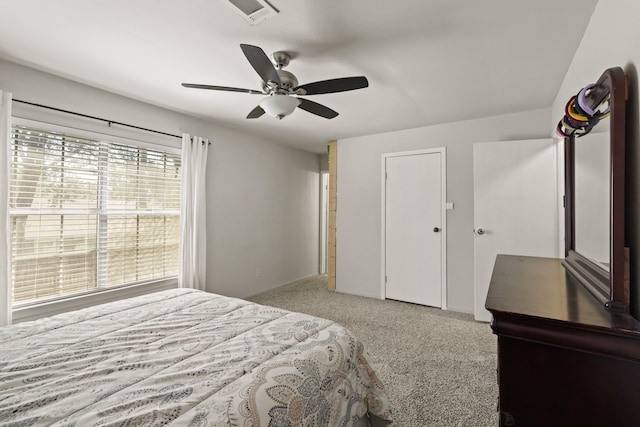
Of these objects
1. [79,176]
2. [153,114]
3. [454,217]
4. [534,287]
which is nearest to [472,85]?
[454,217]

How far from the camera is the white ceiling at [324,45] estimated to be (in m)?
1.57

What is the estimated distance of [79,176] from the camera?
2.51 meters

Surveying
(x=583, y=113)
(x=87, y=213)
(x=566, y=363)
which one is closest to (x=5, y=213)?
(x=87, y=213)

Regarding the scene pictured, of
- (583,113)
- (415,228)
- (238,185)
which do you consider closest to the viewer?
(583,113)

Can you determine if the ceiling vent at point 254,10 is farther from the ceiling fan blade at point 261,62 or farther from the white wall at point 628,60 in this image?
the white wall at point 628,60

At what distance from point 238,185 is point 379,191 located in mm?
1993

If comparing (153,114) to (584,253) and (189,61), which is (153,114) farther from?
(584,253)

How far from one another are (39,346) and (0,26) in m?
1.90

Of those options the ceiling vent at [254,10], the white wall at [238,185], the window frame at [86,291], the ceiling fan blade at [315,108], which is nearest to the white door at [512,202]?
the ceiling fan blade at [315,108]

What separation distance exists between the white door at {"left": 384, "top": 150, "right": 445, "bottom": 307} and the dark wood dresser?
2.84 meters

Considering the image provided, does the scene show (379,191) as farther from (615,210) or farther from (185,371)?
(185,371)

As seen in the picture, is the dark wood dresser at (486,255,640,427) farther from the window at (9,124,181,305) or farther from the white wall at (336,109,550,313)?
the window at (9,124,181,305)

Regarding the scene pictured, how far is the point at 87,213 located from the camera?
2561 mm

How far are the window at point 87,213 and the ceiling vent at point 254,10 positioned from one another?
1.96 meters
